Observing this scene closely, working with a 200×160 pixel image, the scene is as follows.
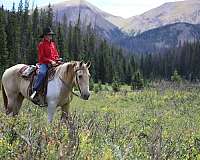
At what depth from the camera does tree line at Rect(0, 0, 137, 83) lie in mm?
69019

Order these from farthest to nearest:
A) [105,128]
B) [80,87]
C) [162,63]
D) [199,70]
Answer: [162,63] → [199,70] → [80,87] → [105,128]

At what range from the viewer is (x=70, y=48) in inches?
3939

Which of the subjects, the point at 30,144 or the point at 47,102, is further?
the point at 47,102

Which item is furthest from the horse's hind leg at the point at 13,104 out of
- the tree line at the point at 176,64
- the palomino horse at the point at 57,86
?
the tree line at the point at 176,64

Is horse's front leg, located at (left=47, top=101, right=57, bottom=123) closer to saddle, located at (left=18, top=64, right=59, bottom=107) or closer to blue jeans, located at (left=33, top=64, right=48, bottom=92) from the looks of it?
saddle, located at (left=18, top=64, right=59, bottom=107)

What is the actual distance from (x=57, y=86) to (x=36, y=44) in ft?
221

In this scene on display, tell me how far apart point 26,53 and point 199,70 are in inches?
2752

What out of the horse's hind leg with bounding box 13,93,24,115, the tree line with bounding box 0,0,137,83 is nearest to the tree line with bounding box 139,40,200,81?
the tree line with bounding box 0,0,137,83

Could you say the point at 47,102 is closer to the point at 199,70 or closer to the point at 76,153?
the point at 76,153

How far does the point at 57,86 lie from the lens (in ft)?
32.8

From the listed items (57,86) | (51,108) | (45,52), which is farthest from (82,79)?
(45,52)

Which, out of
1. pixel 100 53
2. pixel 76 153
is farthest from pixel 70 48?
pixel 76 153

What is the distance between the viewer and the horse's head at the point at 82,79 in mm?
9414

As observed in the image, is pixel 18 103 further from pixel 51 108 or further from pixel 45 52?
pixel 45 52
